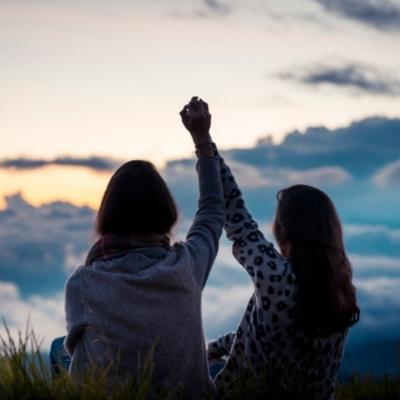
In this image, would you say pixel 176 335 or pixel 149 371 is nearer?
pixel 149 371

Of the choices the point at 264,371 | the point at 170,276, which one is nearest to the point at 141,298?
the point at 170,276

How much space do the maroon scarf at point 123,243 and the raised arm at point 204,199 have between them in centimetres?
25

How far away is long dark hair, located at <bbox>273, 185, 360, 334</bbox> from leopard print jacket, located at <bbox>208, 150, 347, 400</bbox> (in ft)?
0.24

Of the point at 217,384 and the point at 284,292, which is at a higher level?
the point at 284,292

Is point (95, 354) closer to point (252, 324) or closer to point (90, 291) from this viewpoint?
point (90, 291)

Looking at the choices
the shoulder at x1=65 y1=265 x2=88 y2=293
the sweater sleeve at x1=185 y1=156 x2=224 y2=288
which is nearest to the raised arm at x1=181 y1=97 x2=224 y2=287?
the sweater sleeve at x1=185 y1=156 x2=224 y2=288

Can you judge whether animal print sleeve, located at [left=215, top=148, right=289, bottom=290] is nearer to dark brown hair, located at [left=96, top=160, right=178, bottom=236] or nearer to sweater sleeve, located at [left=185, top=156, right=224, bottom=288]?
sweater sleeve, located at [left=185, top=156, right=224, bottom=288]

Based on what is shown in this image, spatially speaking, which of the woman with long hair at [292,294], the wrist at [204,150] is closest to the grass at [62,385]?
the woman with long hair at [292,294]

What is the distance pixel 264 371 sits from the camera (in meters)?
5.63

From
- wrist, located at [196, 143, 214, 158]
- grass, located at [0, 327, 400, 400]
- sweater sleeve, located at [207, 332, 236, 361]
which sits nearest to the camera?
grass, located at [0, 327, 400, 400]

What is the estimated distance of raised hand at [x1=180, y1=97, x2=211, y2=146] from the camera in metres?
6.07

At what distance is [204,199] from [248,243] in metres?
0.36

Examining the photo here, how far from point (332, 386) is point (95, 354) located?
1643 mm

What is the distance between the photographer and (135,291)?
5266 millimetres
